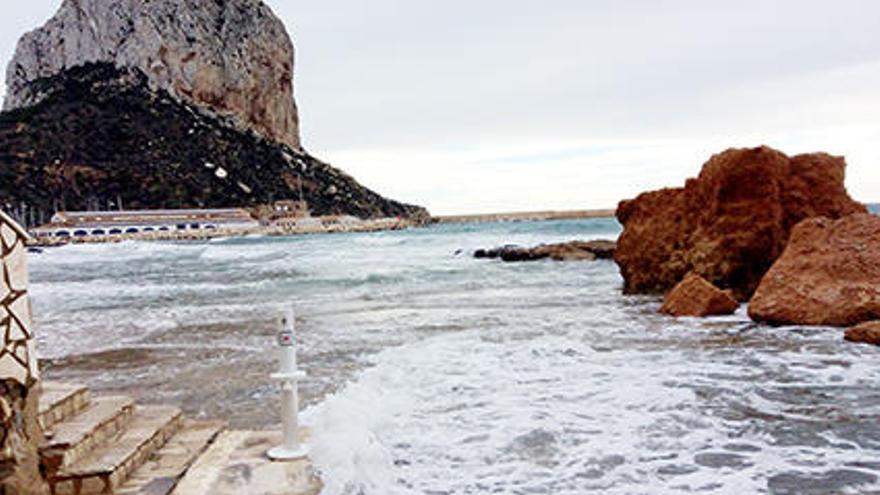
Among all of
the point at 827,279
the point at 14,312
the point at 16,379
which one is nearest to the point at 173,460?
the point at 16,379

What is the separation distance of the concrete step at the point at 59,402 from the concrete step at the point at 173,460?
67 cm

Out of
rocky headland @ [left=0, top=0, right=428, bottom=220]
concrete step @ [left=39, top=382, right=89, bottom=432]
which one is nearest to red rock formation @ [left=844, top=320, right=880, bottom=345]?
concrete step @ [left=39, top=382, right=89, bottom=432]

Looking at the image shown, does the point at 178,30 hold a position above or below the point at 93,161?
above

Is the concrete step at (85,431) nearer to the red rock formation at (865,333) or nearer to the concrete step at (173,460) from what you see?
the concrete step at (173,460)

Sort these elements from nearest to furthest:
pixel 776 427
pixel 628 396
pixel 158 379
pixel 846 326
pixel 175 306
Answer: pixel 776 427
pixel 628 396
pixel 158 379
pixel 846 326
pixel 175 306

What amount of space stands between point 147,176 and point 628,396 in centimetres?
10237

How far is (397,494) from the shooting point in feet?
15.8

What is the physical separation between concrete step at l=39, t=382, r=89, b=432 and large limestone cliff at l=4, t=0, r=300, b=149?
112489mm

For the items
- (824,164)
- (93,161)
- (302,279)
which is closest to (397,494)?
(824,164)

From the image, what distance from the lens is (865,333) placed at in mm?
9211

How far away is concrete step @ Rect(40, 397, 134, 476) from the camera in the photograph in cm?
452

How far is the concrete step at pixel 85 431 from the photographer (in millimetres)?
4523

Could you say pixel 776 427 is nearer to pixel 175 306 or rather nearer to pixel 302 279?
pixel 175 306

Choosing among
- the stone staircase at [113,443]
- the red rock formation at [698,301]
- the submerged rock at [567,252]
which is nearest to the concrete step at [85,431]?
the stone staircase at [113,443]
